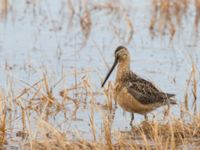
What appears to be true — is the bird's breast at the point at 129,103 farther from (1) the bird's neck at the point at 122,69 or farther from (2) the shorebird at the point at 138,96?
(1) the bird's neck at the point at 122,69

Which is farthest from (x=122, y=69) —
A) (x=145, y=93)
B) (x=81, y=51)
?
(x=81, y=51)

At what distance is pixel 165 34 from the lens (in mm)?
11961

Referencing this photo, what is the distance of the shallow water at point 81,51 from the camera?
8.97 meters

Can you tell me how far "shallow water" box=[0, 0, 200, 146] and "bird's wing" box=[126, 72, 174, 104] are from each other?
32cm

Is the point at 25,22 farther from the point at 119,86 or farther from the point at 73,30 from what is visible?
the point at 119,86

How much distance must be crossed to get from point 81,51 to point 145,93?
3038 millimetres

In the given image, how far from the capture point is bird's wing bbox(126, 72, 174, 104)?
7793 mm

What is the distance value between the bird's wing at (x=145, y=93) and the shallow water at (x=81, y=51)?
1.05 feet

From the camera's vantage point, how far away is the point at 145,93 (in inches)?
309

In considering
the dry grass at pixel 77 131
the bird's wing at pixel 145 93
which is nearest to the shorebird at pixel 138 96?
the bird's wing at pixel 145 93

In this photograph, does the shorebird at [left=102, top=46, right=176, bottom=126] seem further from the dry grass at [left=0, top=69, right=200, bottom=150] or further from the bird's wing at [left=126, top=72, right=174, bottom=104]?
the dry grass at [left=0, top=69, right=200, bottom=150]

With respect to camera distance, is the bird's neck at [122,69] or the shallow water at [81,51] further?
the shallow water at [81,51]

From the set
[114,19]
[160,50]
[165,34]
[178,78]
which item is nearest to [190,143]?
[178,78]

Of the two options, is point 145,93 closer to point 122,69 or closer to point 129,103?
point 129,103
